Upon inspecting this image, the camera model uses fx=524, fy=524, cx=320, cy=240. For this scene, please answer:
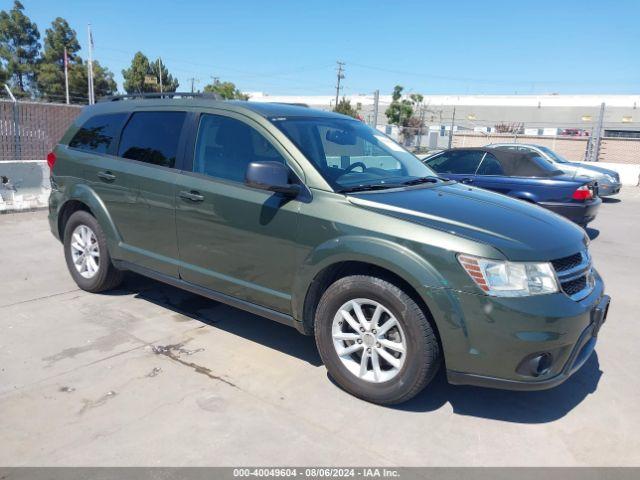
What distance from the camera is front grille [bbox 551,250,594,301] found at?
10.1 feet

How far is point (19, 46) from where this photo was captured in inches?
1992

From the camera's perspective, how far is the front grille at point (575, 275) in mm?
3076

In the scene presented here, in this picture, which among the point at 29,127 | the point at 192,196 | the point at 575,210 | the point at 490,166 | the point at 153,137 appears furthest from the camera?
the point at 29,127

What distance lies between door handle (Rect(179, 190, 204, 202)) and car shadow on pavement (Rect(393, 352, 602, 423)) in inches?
81.8

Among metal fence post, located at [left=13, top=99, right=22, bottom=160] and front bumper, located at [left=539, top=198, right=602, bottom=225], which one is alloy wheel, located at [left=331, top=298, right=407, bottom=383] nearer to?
front bumper, located at [left=539, top=198, right=602, bottom=225]

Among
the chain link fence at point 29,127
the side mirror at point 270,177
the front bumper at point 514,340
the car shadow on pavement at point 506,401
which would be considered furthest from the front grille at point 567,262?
the chain link fence at point 29,127

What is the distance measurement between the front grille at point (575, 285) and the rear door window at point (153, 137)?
304 cm

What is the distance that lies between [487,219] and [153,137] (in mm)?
2898

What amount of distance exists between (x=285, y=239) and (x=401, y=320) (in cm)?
98

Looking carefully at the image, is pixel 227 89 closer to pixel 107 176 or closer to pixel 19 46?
pixel 19 46

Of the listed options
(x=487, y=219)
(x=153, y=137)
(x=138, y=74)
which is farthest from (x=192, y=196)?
(x=138, y=74)

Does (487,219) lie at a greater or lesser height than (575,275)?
greater

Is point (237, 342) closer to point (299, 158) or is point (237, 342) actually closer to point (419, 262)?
A: point (299, 158)

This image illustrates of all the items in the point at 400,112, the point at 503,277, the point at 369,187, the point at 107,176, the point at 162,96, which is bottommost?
the point at 503,277
